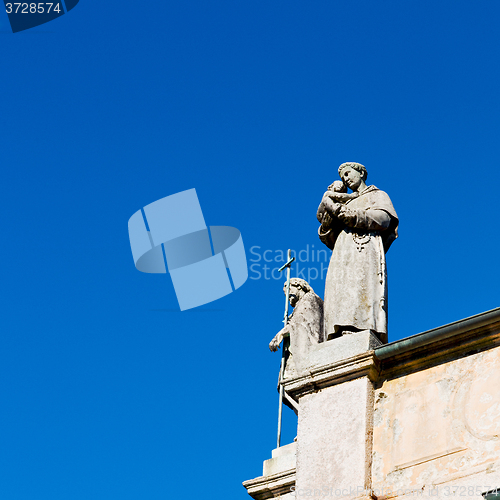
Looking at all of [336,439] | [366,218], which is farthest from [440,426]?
[366,218]

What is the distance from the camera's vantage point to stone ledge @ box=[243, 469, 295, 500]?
13.1 m

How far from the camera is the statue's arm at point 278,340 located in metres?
13.1

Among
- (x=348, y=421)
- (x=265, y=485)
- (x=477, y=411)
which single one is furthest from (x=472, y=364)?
(x=265, y=485)

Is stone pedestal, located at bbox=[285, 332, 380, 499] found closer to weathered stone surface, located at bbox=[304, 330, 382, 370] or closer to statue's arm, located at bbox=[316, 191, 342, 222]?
weathered stone surface, located at bbox=[304, 330, 382, 370]

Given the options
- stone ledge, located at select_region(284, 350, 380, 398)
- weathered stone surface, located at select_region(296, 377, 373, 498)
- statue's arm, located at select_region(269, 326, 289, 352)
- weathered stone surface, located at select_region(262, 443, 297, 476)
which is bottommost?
weathered stone surface, located at select_region(296, 377, 373, 498)

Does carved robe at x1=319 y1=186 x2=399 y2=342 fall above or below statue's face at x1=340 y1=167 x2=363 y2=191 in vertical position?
below

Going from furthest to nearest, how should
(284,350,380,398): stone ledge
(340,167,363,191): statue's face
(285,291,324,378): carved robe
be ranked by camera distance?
(285,291,324,378): carved robe → (340,167,363,191): statue's face → (284,350,380,398): stone ledge

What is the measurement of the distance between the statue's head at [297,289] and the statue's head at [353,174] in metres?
2.95

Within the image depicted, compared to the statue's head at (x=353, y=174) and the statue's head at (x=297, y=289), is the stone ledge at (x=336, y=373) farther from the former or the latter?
the statue's head at (x=297, y=289)

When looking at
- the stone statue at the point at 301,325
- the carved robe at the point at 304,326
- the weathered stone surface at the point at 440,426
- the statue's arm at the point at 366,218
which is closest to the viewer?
the weathered stone surface at the point at 440,426

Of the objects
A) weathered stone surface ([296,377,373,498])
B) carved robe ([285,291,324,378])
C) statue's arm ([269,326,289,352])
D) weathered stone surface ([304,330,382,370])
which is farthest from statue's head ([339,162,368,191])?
statue's arm ([269,326,289,352])

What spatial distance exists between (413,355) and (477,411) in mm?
846

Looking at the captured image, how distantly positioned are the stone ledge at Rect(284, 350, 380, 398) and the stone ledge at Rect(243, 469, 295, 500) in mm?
4572

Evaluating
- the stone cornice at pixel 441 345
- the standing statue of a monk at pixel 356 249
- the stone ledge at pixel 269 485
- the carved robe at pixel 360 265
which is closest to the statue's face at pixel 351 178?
the standing statue of a monk at pixel 356 249
